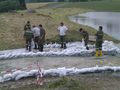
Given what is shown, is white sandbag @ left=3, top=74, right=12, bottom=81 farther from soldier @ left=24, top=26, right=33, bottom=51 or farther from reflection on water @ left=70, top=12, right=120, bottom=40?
reflection on water @ left=70, top=12, right=120, bottom=40

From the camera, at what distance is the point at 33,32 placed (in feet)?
82.0

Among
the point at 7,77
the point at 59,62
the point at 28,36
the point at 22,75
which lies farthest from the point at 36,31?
the point at 7,77

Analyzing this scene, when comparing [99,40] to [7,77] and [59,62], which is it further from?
[7,77]

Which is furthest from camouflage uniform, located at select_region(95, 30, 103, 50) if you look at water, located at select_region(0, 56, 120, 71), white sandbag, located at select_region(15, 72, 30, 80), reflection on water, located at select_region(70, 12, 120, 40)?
reflection on water, located at select_region(70, 12, 120, 40)

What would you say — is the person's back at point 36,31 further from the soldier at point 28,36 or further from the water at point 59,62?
the water at point 59,62

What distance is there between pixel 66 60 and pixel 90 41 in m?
6.52

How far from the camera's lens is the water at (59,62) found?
20.2m

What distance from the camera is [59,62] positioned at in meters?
21.2

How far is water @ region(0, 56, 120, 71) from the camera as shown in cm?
2023

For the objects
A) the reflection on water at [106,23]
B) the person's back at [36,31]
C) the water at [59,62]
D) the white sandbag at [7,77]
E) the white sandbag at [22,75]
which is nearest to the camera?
the white sandbag at [7,77]

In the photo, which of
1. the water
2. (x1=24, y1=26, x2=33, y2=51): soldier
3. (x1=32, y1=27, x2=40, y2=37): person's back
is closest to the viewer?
the water

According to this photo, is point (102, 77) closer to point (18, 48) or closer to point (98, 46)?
point (98, 46)

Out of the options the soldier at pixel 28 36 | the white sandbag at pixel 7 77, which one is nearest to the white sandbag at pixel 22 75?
the white sandbag at pixel 7 77

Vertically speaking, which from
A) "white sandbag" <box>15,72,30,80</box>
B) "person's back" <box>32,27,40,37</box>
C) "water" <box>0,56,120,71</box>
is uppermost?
"person's back" <box>32,27,40,37</box>
